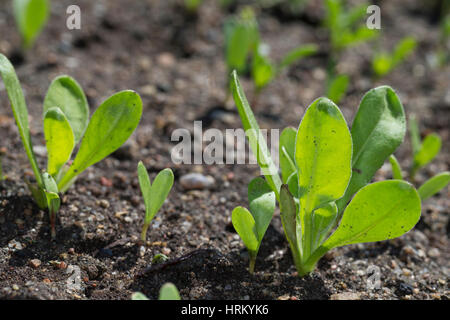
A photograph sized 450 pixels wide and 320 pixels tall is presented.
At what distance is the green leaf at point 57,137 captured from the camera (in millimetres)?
1500

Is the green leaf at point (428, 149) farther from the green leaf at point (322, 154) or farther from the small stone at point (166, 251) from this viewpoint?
the small stone at point (166, 251)

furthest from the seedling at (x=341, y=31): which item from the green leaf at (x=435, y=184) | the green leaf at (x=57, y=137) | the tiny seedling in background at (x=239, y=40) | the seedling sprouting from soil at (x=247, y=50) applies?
the green leaf at (x=57, y=137)

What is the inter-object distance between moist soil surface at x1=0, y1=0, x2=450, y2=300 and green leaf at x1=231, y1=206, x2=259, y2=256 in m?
0.13

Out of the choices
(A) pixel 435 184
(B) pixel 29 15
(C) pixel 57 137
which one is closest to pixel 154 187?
(C) pixel 57 137

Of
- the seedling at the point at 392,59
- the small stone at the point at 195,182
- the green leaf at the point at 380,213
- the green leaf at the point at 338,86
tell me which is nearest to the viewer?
the green leaf at the point at 380,213

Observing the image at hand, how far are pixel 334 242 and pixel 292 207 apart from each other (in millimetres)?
178

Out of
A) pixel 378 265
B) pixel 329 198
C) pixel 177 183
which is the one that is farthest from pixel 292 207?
pixel 177 183

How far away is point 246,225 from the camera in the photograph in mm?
1442

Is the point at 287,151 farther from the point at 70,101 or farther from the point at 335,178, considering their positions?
the point at 70,101

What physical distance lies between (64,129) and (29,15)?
1.18m

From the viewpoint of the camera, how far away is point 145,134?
7.23ft

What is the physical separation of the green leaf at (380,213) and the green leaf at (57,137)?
2.63 ft

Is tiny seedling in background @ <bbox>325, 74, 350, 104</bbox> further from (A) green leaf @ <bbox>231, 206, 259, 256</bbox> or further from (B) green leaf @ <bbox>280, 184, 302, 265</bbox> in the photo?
(A) green leaf @ <bbox>231, 206, 259, 256</bbox>

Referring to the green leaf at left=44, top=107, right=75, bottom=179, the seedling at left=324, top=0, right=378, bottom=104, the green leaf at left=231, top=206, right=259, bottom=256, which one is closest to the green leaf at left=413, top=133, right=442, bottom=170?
the seedling at left=324, top=0, right=378, bottom=104
